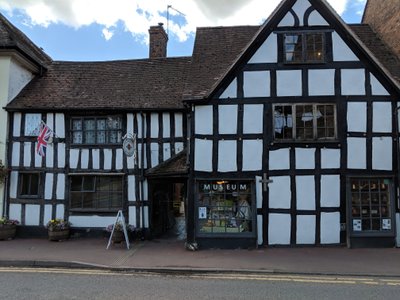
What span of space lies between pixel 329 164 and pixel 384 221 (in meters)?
2.42

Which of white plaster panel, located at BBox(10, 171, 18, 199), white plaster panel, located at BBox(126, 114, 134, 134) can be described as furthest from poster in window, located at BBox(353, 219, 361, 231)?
white plaster panel, located at BBox(10, 171, 18, 199)

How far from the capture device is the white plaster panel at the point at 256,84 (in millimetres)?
12695

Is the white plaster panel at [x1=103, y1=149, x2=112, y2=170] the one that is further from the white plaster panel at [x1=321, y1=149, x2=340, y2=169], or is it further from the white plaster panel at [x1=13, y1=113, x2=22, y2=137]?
the white plaster panel at [x1=321, y1=149, x2=340, y2=169]

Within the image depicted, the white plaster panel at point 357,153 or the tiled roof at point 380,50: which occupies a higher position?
the tiled roof at point 380,50

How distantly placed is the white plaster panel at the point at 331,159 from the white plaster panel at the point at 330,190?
31 centimetres

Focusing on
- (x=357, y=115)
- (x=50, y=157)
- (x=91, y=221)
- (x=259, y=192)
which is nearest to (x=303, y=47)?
(x=357, y=115)

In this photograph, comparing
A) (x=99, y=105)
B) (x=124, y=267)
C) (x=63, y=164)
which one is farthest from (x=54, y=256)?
(x=99, y=105)

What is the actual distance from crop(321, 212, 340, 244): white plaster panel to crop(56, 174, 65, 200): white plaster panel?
9.21 m

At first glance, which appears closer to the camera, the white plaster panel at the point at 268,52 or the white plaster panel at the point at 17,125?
the white plaster panel at the point at 268,52

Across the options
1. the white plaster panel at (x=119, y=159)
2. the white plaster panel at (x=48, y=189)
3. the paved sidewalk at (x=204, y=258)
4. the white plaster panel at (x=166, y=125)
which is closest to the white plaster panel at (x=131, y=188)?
the white plaster panel at (x=119, y=159)

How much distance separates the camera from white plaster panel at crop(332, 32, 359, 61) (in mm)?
12656

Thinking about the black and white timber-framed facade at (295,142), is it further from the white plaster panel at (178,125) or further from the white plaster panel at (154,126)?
the white plaster panel at (154,126)

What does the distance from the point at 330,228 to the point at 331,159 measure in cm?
212

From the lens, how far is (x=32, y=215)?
581 inches
